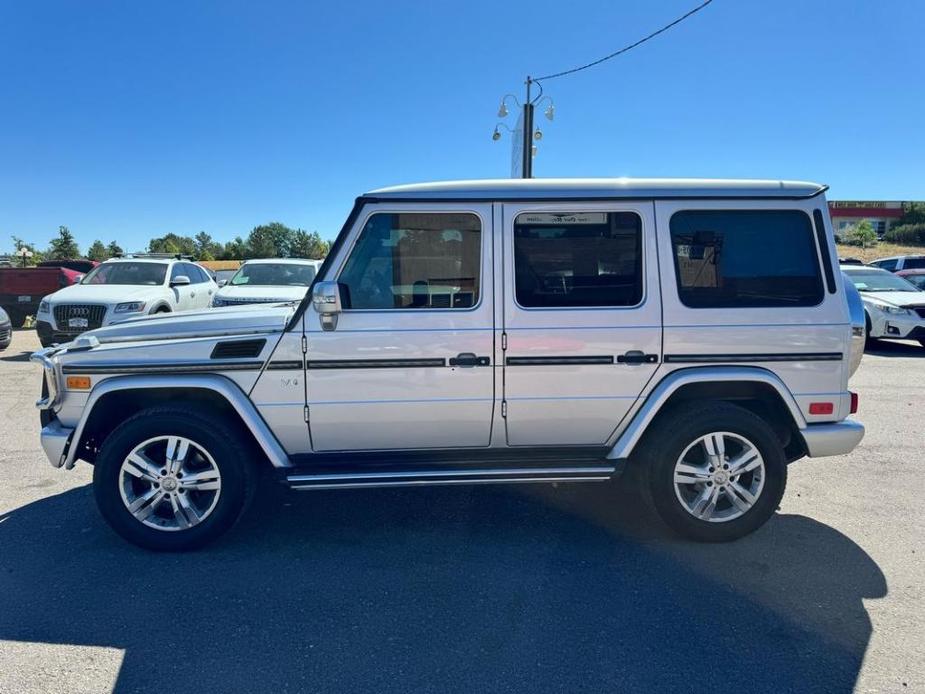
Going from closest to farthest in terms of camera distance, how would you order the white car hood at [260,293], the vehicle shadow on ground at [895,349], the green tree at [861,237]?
the white car hood at [260,293] → the vehicle shadow on ground at [895,349] → the green tree at [861,237]

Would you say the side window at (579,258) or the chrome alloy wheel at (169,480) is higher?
the side window at (579,258)

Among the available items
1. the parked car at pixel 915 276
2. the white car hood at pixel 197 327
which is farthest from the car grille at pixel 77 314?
the parked car at pixel 915 276

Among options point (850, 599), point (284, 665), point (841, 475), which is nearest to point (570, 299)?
point (850, 599)

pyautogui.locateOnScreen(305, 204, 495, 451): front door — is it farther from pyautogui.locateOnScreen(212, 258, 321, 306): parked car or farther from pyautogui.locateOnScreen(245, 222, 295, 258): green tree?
pyautogui.locateOnScreen(245, 222, 295, 258): green tree

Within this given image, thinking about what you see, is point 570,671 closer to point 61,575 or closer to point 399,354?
point 399,354

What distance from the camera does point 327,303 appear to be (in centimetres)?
323

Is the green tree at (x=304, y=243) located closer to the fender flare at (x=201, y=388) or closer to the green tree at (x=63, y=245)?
the green tree at (x=63, y=245)

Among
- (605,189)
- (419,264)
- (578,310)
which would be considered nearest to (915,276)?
(605,189)

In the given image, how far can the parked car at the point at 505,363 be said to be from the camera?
3.36 metres

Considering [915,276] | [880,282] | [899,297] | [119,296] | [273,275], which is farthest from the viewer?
[915,276]

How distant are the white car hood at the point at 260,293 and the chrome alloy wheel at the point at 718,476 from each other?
285 inches

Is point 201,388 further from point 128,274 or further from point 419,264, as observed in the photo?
point 128,274

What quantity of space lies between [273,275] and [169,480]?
25.9 ft

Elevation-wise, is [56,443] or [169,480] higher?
[56,443]
